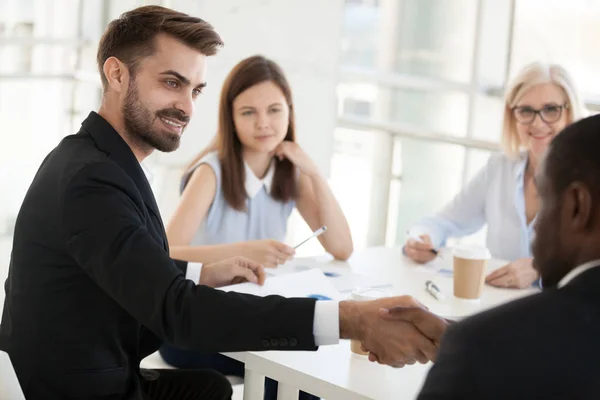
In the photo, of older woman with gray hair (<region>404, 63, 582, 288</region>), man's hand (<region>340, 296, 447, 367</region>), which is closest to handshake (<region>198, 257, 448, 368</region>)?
man's hand (<region>340, 296, 447, 367</region>)

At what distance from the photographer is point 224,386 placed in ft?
7.43

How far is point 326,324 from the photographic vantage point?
1.66 metres

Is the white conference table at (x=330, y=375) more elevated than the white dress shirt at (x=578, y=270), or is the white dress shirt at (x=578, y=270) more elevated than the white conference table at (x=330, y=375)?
the white dress shirt at (x=578, y=270)

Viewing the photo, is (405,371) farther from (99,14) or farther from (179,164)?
(99,14)

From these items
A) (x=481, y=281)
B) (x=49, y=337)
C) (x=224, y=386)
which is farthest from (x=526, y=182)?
(x=49, y=337)

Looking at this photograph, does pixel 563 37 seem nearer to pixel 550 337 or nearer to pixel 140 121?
pixel 140 121

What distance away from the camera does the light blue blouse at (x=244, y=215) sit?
3.04 metres

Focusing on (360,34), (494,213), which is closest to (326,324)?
(494,213)

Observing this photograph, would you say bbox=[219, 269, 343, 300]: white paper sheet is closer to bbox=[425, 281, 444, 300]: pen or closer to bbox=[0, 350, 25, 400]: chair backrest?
bbox=[425, 281, 444, 300]: pen

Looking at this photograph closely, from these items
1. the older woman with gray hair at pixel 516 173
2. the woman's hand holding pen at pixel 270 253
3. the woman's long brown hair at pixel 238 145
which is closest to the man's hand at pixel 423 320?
the woman's hand holding pen at pixel 270 253

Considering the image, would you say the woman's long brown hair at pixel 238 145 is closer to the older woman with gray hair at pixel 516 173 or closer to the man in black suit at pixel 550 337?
the older woman with gray hair at pixel 516 173

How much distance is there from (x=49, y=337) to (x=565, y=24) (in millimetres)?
3344

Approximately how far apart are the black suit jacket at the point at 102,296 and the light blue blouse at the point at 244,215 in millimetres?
1180

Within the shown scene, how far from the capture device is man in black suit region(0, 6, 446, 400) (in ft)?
5.31
